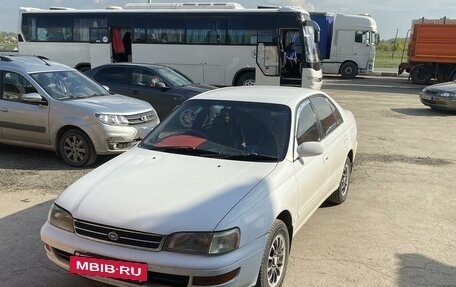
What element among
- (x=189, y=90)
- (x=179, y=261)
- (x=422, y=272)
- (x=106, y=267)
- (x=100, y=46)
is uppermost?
(x=100, y=46)

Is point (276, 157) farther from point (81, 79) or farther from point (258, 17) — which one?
point (258, 17)

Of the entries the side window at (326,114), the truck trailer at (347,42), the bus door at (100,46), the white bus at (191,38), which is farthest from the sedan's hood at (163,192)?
the truck trailer at (347,42)

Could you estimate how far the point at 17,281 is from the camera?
3.72 meters

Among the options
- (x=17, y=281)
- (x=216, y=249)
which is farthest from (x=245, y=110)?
(x=17, y=281)

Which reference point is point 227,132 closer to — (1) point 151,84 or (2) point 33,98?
(2) point 33,98

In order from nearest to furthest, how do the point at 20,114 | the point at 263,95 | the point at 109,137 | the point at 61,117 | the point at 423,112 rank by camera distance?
the point at 263,95 < the point at 109,137 < the point at 61,117 < the point at 20,114 < the point at 423,112

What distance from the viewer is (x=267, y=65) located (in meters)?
15.5

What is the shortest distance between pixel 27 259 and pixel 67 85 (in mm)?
4324

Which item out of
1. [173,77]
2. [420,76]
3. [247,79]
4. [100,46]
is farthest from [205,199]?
[420,76]

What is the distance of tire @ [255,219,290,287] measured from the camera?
328 cm

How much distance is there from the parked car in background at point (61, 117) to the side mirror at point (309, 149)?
3.49 m

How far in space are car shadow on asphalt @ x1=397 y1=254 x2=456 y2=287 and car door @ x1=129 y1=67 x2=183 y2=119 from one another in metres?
6.86

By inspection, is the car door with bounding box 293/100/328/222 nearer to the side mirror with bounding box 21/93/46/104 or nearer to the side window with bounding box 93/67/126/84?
the side mirror with bounding box 21/93/46/104

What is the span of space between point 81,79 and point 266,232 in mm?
6047
